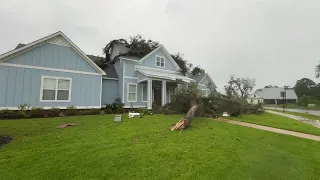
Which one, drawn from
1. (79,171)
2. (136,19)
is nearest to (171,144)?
(79,171)

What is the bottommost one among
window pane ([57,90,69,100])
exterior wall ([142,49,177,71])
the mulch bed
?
the mulch bed

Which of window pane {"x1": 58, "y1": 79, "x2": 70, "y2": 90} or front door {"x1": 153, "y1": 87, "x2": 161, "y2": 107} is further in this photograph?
front door {"x1": 153, "y1": 87, "x2": 161, "y2": 107}

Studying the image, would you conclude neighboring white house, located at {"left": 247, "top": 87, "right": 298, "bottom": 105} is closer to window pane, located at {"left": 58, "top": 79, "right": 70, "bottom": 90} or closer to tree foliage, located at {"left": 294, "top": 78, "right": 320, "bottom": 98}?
tree foliage, located at {"left": 294, "top": 78, "right": 320, "bottom": 98}

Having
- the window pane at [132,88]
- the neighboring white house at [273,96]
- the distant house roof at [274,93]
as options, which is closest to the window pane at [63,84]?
Answer: the window pane at [132,88]

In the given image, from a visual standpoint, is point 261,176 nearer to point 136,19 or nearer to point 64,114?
point 64,114

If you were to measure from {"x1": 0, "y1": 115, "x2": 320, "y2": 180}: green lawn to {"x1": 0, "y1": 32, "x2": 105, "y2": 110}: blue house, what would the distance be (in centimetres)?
665

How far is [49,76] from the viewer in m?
13.2

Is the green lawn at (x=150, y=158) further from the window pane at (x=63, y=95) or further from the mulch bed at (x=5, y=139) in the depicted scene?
the window pane at (x=63, y=95)

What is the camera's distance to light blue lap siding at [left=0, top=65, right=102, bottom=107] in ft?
38.4

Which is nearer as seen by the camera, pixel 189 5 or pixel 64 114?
pixel 64 114

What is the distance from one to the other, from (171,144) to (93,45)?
76.9ft

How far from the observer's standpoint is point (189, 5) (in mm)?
15398

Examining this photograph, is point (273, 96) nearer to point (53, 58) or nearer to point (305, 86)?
point (305, 86)

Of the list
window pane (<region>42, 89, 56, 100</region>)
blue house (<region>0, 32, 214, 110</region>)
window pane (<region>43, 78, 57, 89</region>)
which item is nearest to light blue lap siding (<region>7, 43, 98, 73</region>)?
blue house (<region>0, 32, 214, 110</region>)
